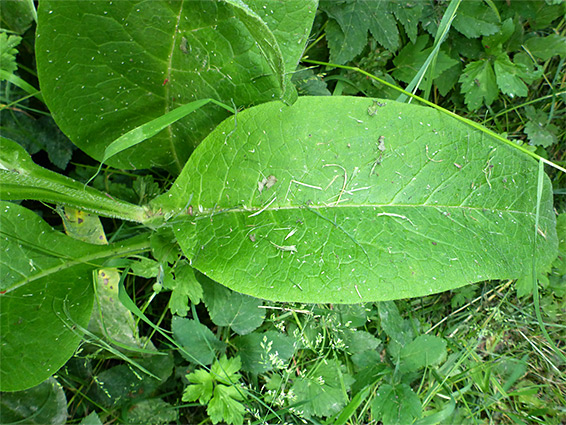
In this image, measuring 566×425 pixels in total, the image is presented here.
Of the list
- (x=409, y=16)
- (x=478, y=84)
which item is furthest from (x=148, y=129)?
(x=478, y=84)

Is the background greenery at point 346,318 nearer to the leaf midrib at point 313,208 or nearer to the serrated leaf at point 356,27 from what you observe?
the serrated leaf at point 356,27

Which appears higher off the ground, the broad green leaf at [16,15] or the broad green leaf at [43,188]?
the broad green leaf at [16,15]

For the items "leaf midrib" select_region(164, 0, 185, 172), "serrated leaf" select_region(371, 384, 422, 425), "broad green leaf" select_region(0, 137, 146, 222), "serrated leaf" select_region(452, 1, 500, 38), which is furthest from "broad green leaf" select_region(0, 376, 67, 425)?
"serrated leaf" select_region(452, 1, 500, 38)

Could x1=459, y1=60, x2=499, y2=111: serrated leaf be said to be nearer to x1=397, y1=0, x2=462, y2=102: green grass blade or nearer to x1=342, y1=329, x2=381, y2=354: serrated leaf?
x1=397, y1=0, x2=462, y2=102: green grass blade

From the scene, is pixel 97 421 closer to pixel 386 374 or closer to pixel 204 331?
pixel 204 331

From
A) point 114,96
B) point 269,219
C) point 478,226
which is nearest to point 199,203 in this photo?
point 269,219

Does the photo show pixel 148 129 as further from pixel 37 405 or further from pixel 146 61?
pixel 37 405

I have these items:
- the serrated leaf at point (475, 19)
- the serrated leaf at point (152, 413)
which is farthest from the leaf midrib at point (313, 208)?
the serrated leaf at point (475, 19)
